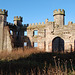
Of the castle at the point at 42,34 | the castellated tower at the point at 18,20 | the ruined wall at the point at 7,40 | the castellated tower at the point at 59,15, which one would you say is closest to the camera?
the castle at the point at 42,34

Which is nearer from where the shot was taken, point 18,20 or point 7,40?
point 7,40

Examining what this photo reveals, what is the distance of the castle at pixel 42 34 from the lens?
55.2ft

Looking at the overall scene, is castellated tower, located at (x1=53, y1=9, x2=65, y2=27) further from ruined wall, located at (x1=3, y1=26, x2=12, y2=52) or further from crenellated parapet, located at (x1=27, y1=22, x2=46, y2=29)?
ruined wall, located at (x1=3, y1=26, x2=12, y2=52)

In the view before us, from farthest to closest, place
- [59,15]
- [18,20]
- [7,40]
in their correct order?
[18,20]
[59,15]
[7,40]

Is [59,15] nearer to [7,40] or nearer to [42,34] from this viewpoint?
[42,34]

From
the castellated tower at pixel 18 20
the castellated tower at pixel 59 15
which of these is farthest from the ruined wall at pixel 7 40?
the castellated tower at pixel 59 15

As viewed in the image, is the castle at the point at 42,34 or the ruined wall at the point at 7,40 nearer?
the castle at the point at 42,34

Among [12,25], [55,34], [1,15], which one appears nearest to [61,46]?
[55,34]

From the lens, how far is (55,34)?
17672 millimetres

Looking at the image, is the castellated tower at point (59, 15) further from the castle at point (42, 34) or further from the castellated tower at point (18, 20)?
the castellated tower at point (18, 20)

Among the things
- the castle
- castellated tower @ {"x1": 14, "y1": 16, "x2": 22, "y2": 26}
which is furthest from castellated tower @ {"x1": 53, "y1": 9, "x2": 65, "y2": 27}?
castellated tower @ {"x1": 14, "y1": 16, "x2": 22, "y2": 26}

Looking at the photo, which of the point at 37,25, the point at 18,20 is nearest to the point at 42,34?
the point at 37,25

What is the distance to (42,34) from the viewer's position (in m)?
24.4

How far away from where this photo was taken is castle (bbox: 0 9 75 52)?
55.2 ft
